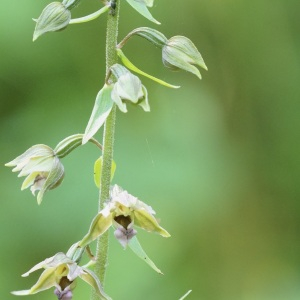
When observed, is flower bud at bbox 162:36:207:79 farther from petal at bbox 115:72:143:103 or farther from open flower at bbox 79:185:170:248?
open flower at bbox 79:185:170:248

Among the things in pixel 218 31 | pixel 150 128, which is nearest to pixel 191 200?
pixel 150 128

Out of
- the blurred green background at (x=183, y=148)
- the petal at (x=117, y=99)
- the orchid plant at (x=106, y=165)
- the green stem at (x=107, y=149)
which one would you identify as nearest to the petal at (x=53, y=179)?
the orchid plant at (x=106, y=165)

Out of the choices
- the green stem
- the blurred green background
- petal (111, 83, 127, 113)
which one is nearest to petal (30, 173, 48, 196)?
the green stem

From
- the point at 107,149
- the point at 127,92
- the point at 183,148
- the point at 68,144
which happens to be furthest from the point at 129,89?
the point at 183,148

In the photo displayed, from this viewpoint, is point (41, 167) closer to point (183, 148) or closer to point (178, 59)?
point (178, 59)

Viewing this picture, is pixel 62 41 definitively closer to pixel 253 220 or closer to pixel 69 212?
pixel 69 212
